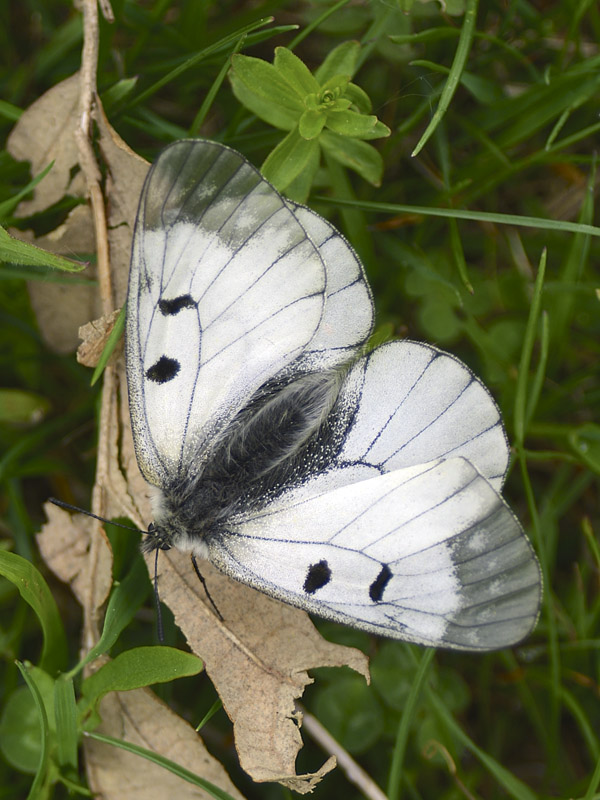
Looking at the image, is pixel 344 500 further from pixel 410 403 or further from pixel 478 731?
pixel 478 731

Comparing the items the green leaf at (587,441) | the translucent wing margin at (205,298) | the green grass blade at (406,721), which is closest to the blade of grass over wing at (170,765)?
the green grass blade at (406,721)

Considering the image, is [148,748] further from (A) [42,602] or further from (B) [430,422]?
(B) [430,422]

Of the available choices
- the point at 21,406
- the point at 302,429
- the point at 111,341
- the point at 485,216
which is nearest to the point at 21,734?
the point at 21,406

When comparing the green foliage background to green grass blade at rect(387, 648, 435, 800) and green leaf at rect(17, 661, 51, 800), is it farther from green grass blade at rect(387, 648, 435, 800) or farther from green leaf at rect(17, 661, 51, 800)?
green leaf at rect(17, 661, 51, 800)

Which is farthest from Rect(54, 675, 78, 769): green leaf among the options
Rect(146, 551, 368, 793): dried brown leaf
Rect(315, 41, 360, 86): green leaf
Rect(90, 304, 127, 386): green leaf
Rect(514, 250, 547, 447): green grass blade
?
Rect(315, 41, 360, 86): green leaf

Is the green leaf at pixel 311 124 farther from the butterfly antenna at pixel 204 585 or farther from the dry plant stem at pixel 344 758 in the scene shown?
the dry plant stem at pixel 344 758
